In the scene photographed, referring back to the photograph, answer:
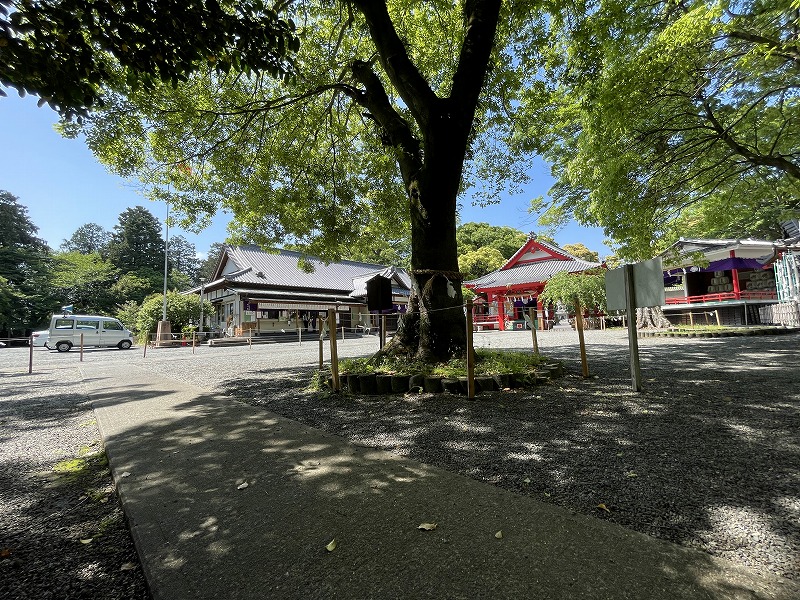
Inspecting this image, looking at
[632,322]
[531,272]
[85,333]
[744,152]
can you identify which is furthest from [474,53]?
[85,333]

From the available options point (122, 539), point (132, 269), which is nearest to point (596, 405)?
point (122, 539)

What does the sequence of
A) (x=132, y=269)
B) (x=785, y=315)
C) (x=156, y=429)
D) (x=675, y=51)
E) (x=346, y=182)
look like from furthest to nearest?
(x=132, y=269)
(x=785, y=315)
(x=346, y=182)
(x=675, y=51)
(x=156, y=429)

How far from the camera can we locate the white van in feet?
62.4

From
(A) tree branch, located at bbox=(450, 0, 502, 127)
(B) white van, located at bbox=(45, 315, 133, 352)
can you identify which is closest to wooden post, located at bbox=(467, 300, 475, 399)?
(A) tree branch, located at bbox=(450, 0, 502, 127)

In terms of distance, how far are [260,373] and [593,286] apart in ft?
53.7

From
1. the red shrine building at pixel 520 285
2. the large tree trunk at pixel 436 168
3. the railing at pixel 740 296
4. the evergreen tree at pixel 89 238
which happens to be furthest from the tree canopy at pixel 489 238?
the evergreen tree at pixel 89 238

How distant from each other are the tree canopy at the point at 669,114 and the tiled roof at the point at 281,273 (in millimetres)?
17863

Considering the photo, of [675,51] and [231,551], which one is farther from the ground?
[675,51]

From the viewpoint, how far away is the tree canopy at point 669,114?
587 centimetres

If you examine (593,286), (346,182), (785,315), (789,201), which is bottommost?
(785,315)

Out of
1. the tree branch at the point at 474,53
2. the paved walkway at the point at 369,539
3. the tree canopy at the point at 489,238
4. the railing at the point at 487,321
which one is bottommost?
the paved walkway at the point at 369,539

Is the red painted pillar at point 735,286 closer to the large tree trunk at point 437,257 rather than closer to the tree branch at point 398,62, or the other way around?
the large tree trunk at point 437,257

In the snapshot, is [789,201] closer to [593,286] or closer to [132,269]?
[593,286]

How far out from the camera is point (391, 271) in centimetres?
3059
